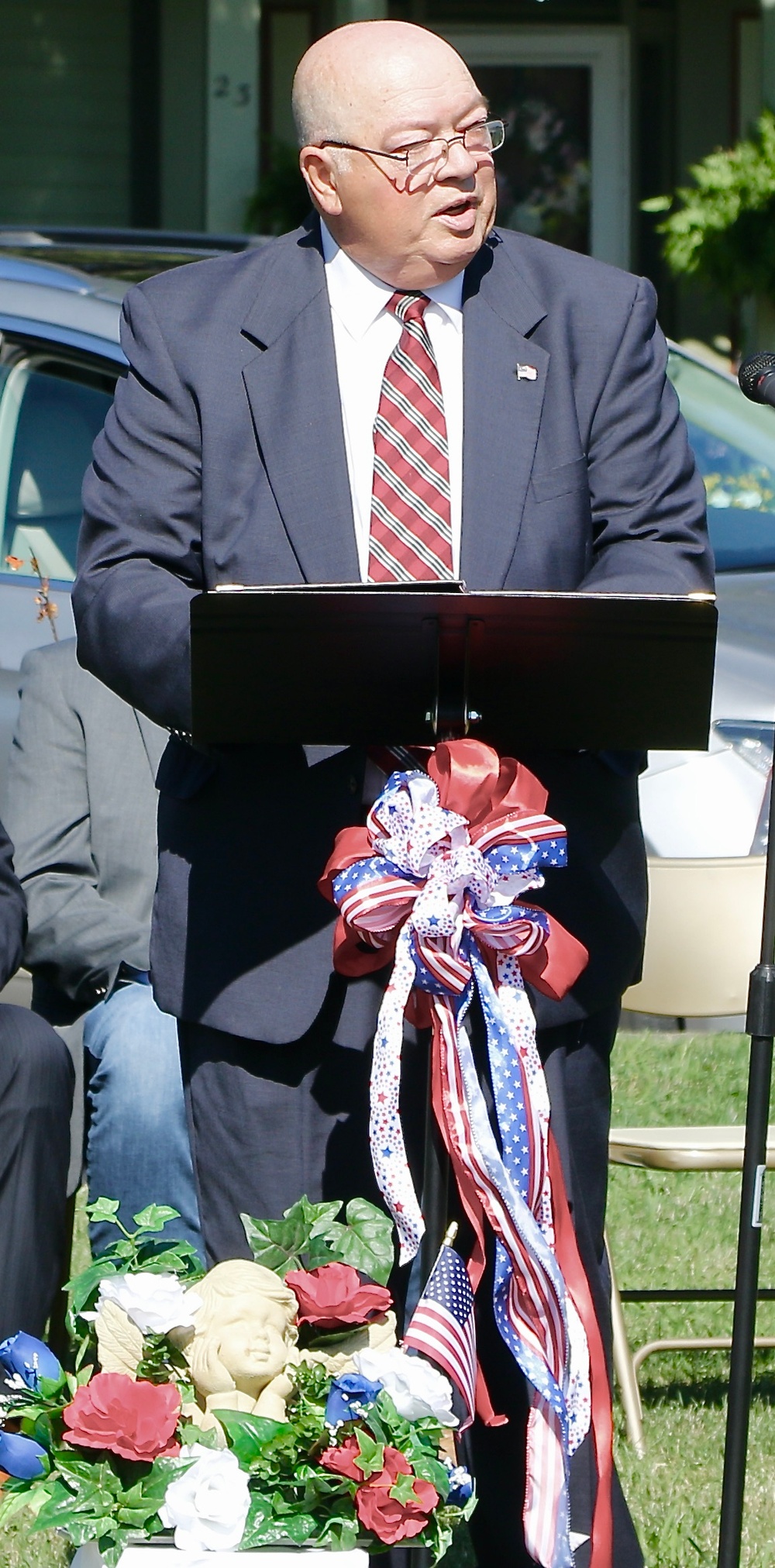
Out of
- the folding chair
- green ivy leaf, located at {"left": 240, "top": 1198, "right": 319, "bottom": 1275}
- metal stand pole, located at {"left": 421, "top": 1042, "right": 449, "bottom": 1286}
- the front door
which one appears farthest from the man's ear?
the front door

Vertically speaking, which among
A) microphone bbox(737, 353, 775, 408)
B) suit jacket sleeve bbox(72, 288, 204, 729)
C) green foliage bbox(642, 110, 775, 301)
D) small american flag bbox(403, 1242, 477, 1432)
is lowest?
small american flag bbox(403, 1242, 477, 1432)

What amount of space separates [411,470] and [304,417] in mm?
164

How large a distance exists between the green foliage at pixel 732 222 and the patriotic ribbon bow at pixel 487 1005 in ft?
30.7

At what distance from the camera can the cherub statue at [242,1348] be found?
8.14ft

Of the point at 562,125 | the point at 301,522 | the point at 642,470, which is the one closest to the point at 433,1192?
the point at 301,522

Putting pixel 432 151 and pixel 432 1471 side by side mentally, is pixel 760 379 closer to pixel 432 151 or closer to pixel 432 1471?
pixel 432 151

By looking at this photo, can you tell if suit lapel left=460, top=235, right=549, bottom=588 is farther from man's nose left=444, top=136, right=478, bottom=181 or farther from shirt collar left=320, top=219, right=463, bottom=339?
man's nose left=444, top=136, right=478, bottom=181

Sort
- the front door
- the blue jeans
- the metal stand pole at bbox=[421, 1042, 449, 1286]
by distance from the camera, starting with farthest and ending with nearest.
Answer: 1. the front door
2. the blue jeans
3. the metal stand pole at bbox=[421, 1042, 449, 1286]

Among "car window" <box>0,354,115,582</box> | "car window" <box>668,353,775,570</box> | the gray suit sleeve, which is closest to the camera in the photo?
→ the gray suit sleeve

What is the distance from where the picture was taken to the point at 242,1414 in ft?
7.99

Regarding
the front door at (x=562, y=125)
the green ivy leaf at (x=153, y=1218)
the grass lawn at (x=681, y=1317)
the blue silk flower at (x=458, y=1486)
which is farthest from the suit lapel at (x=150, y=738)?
the front door at (x=562, y=125)

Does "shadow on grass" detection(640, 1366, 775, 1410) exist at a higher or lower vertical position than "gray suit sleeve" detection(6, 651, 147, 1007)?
lower

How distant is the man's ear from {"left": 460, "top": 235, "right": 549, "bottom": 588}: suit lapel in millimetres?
216

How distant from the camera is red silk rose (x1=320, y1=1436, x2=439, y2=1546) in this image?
231 cm
